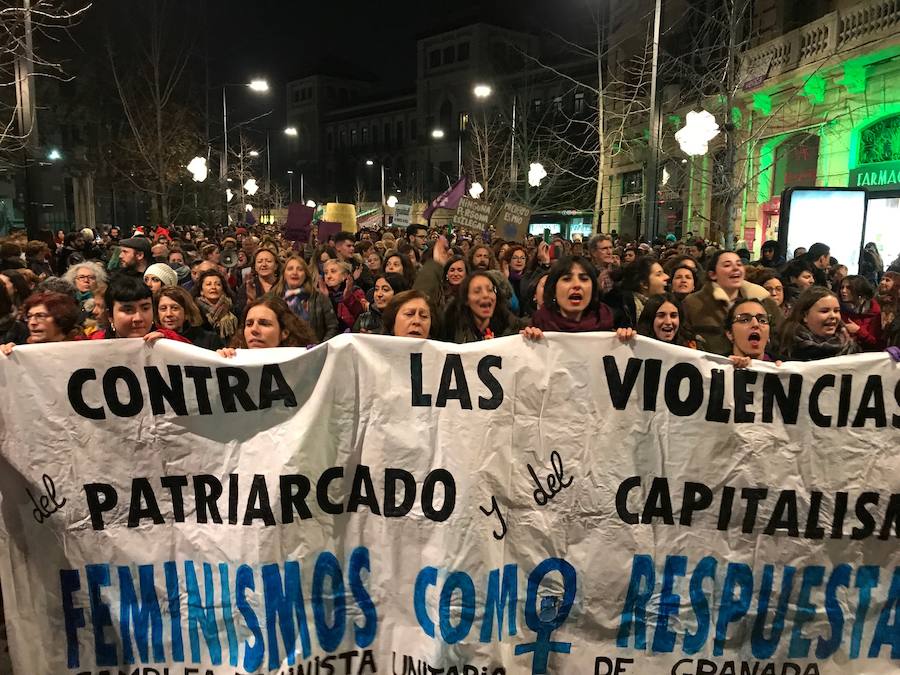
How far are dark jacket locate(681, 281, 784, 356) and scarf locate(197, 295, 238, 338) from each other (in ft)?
11.7

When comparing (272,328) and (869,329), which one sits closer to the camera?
(272,328)

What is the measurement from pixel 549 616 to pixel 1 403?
256 cm

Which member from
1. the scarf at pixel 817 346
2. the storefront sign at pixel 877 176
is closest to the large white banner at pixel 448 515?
the scarf at pixel 817 346

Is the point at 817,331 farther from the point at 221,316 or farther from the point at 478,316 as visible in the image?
the point at 221,316

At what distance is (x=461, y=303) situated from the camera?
4.96m

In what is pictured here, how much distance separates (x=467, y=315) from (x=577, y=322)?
3.13 ft

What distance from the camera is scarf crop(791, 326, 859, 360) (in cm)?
432

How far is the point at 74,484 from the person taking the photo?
10.2ft

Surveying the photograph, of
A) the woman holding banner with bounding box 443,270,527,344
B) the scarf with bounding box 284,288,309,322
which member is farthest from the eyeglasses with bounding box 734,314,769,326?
the scarf with bounding box 284,288,309,322

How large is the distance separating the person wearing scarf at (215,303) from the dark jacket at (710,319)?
11.9 feet

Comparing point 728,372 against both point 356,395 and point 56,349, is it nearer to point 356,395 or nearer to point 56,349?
point 356,395

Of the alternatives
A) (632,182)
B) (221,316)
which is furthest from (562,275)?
(632,182)

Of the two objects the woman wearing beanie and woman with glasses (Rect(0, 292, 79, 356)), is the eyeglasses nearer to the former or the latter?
woman with glasses (Rect(0, 292, 79, 356))

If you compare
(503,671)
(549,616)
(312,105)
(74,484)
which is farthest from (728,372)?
(312,105)
